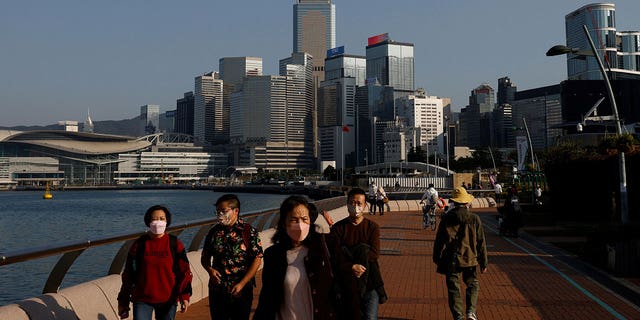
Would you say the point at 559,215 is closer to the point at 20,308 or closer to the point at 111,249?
the point at 111,249

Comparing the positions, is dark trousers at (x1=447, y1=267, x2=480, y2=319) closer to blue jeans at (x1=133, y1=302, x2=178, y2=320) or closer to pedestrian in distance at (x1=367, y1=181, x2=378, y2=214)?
blue jeans at (x1=133, y1=302, x2=178, y2=320)

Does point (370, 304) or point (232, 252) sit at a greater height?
point (232, 252)

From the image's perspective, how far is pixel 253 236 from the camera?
596cm

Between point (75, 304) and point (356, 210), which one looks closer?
point (356, 210)

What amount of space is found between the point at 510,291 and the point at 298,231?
793 centimetres

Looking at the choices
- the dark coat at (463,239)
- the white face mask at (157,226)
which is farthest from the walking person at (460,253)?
the white face mask at (157,226)

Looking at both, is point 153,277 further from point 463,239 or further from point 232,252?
point 463,239

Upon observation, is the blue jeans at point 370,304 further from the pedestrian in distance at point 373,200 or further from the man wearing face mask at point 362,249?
the pedestrian in distance at point 373,200

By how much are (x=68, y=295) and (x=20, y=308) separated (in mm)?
1085

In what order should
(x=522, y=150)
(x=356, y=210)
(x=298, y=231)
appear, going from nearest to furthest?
(x=298, y=231)
(x=356, y=210)
(x=522, y=150)

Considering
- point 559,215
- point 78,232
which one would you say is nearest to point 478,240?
point 559,215

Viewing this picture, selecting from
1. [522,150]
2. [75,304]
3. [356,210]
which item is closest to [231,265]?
[356,210]

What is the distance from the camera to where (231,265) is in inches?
229

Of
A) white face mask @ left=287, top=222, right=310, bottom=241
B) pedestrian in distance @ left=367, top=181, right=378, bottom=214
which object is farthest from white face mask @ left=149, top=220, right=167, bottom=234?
pedestrian in distance @ left=367, top=181, right=378, bottom=214
